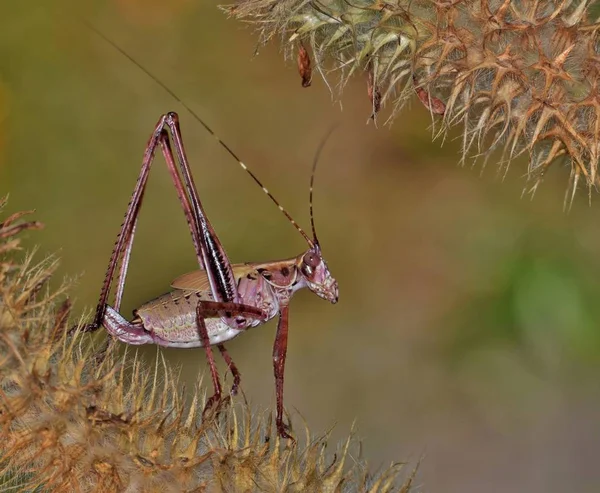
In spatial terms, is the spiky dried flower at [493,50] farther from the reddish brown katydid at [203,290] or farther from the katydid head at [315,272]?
the katydid head at [315,272]

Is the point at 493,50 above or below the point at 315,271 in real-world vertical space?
above

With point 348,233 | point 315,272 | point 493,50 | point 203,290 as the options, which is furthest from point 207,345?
point 348,233

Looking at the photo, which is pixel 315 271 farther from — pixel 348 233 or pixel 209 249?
pixel 348 233

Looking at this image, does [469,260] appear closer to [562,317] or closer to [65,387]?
[562,317]

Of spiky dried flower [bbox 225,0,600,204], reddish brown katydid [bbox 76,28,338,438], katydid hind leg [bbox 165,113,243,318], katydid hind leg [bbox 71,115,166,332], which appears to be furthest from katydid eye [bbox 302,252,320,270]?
spiky dried flower [bbox 225,0,600,204]

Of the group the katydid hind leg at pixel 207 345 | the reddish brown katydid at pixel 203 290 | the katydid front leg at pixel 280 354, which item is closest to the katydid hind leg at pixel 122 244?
the reddish brown katydid at pixel 203 290

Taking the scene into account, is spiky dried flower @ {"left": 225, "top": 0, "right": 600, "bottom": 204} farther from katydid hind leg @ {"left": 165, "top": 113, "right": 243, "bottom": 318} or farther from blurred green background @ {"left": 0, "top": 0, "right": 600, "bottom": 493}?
blurred green background @ {"left": 0, "top": 0, "right": 600, "bottom": 493}

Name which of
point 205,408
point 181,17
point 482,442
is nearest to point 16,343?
point 205,408
